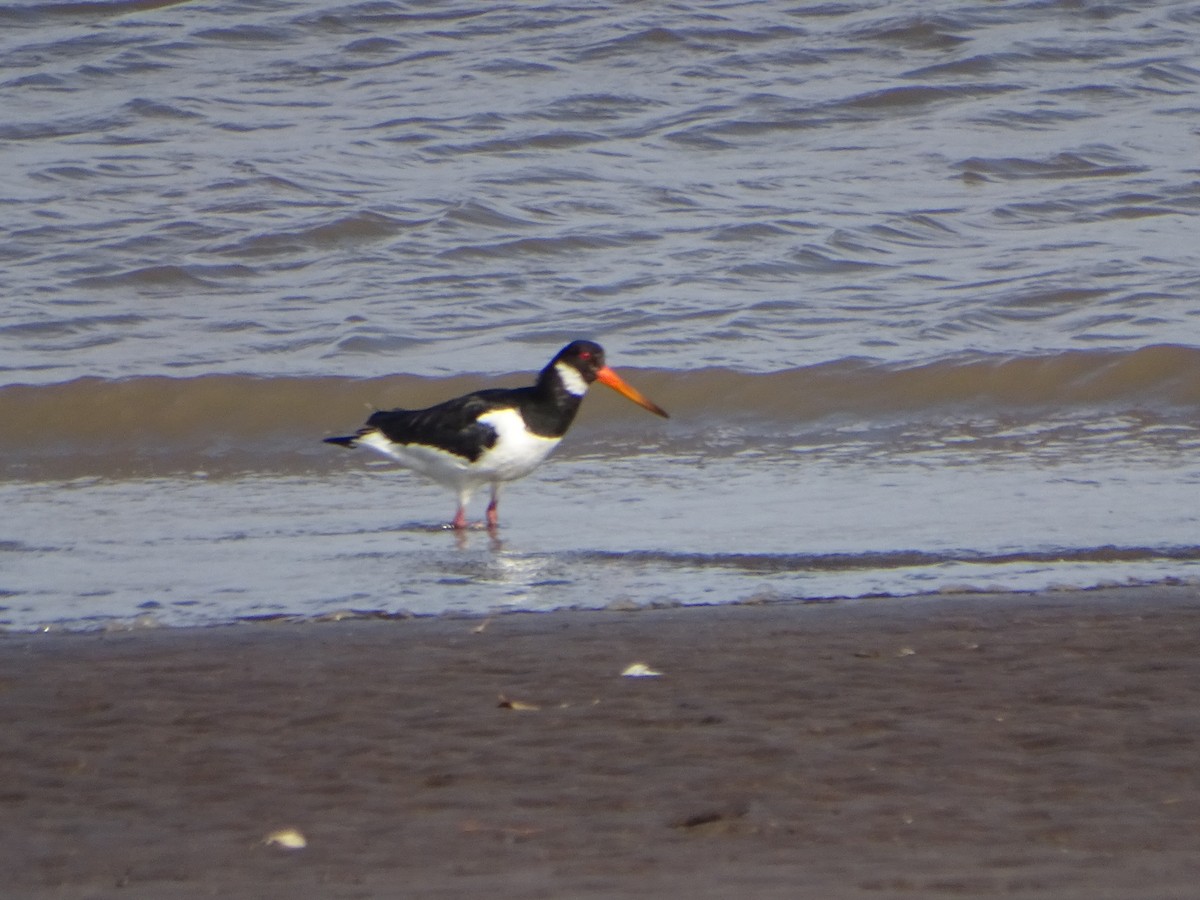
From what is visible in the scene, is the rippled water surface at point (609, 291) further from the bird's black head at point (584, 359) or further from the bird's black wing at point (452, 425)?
the bird's black head at point (584, 359)

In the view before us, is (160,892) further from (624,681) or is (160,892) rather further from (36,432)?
(36,432)

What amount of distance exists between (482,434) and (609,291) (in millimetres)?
3701

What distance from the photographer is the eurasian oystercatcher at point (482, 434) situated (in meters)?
6.57

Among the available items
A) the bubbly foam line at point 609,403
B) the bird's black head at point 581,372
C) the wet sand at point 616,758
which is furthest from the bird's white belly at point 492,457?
the wet sand at point 616,758

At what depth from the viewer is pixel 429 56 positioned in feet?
48.7

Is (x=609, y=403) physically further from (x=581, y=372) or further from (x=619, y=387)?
(x=581, y=372)

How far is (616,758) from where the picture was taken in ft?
10.3

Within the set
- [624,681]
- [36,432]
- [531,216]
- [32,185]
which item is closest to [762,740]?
[624,681]

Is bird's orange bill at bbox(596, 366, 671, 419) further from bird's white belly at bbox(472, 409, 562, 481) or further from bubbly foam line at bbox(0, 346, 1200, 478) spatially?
bird's white belly at bbox(472, 409, 562, 481)

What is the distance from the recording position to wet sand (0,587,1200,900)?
263cm

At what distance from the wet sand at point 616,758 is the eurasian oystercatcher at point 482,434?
2.25 meters

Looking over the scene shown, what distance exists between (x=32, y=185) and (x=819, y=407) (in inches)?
264

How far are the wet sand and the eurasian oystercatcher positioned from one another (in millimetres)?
2250

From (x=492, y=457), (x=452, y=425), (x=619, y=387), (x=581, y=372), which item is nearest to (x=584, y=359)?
(x=581, y=372)
